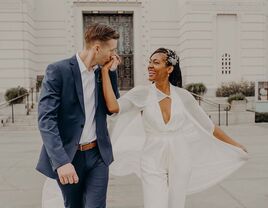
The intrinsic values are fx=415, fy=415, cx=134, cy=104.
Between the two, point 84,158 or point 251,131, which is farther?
point 251,131

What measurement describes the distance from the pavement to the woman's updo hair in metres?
2.09

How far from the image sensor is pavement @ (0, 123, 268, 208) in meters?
5.34

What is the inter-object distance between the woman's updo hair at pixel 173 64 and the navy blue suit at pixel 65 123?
80cm

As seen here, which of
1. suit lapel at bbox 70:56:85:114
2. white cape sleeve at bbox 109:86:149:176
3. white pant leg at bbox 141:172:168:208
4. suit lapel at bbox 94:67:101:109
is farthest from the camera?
white cape sleeve at bbox 109:86:149:176

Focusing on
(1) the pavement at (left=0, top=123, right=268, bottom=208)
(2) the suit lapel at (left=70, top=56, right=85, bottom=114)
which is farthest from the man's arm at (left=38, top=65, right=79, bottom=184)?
(1) the pavement at (left=0, top=123, right=268, bottom=208)

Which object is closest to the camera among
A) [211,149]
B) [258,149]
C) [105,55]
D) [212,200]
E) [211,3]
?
[105,55]

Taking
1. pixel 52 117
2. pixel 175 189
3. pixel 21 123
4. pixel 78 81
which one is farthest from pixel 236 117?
pixel 52 117

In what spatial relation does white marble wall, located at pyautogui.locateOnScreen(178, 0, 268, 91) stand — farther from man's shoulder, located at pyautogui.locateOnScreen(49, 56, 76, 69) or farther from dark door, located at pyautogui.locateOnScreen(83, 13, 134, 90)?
man's shoulder, located at pyautogui.locateOnScreen(49, 56, 76, 69)

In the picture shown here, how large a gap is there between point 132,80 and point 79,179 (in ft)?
68.2

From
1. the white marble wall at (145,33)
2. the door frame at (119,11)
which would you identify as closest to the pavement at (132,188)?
the white marble wall at (145,33)

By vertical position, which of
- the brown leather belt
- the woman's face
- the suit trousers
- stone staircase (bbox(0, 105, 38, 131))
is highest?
the woman's face

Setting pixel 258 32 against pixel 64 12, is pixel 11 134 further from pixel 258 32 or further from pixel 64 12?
pixel 258 32

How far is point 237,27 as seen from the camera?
22.5 m

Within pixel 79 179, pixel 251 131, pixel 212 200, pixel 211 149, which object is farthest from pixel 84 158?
pixel 251 131
